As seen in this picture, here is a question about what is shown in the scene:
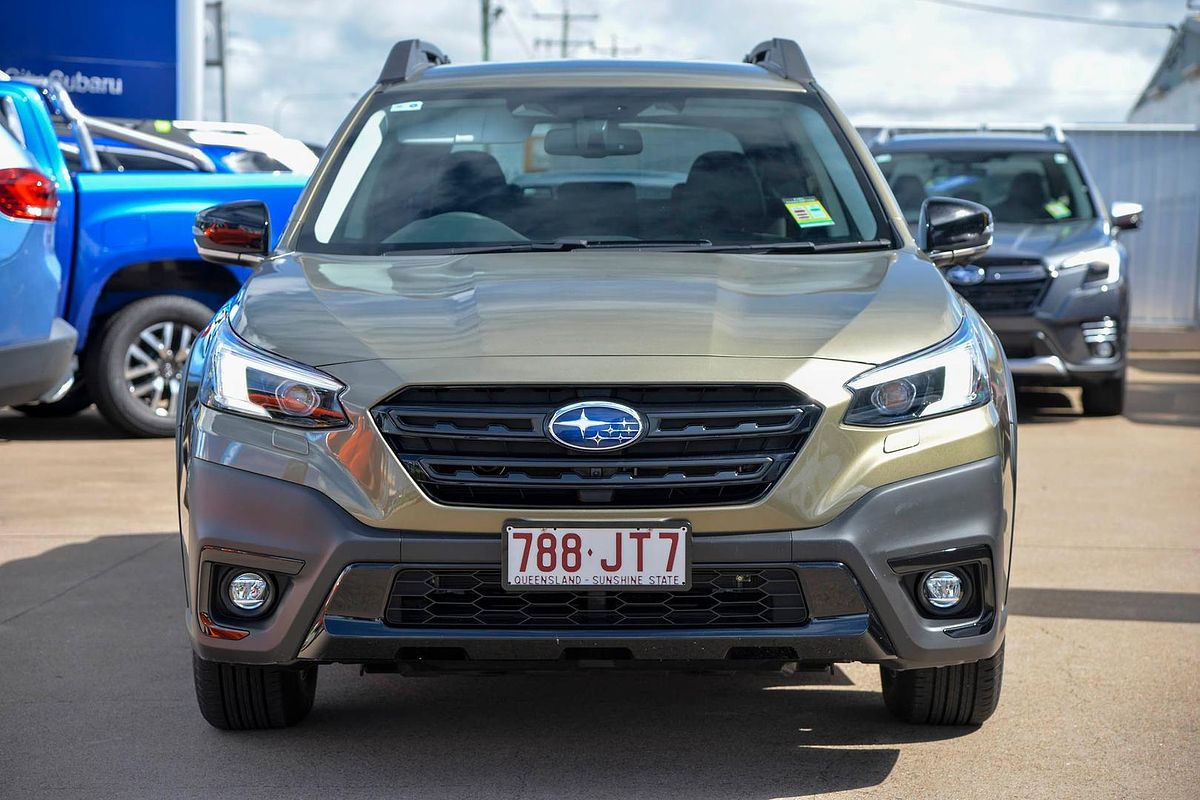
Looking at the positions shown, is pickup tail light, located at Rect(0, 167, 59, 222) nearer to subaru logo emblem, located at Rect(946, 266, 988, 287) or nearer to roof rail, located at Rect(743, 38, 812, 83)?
roof rail, located at Rect(743, 38, 812, 83)

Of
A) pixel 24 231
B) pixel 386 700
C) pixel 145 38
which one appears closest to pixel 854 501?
pixel 386 700

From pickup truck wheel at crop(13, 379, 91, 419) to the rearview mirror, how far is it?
20.9 ft

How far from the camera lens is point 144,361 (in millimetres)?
9391

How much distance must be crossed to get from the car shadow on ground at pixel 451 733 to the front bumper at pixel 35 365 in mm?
1871

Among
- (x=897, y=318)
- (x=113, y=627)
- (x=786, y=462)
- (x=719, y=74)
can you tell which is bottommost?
Answer: (x=113, y=627)

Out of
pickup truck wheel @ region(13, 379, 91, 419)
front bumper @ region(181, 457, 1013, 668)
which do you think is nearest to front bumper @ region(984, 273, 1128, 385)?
pickup truck wheel @ region(13, 379, 91, 419)

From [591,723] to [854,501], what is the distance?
110cm

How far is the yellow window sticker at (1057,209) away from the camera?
37.4 ft

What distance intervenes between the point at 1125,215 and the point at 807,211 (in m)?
6.93

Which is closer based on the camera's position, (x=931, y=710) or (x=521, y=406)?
(x=521, y=406)

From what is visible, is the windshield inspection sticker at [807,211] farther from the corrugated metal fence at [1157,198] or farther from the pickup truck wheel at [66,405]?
the corrugated metal fence at [1157,198]

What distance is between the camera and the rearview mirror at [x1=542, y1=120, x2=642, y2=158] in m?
4.79

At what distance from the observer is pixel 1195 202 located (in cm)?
1886

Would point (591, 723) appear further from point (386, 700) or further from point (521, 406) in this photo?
point (521, 406)
